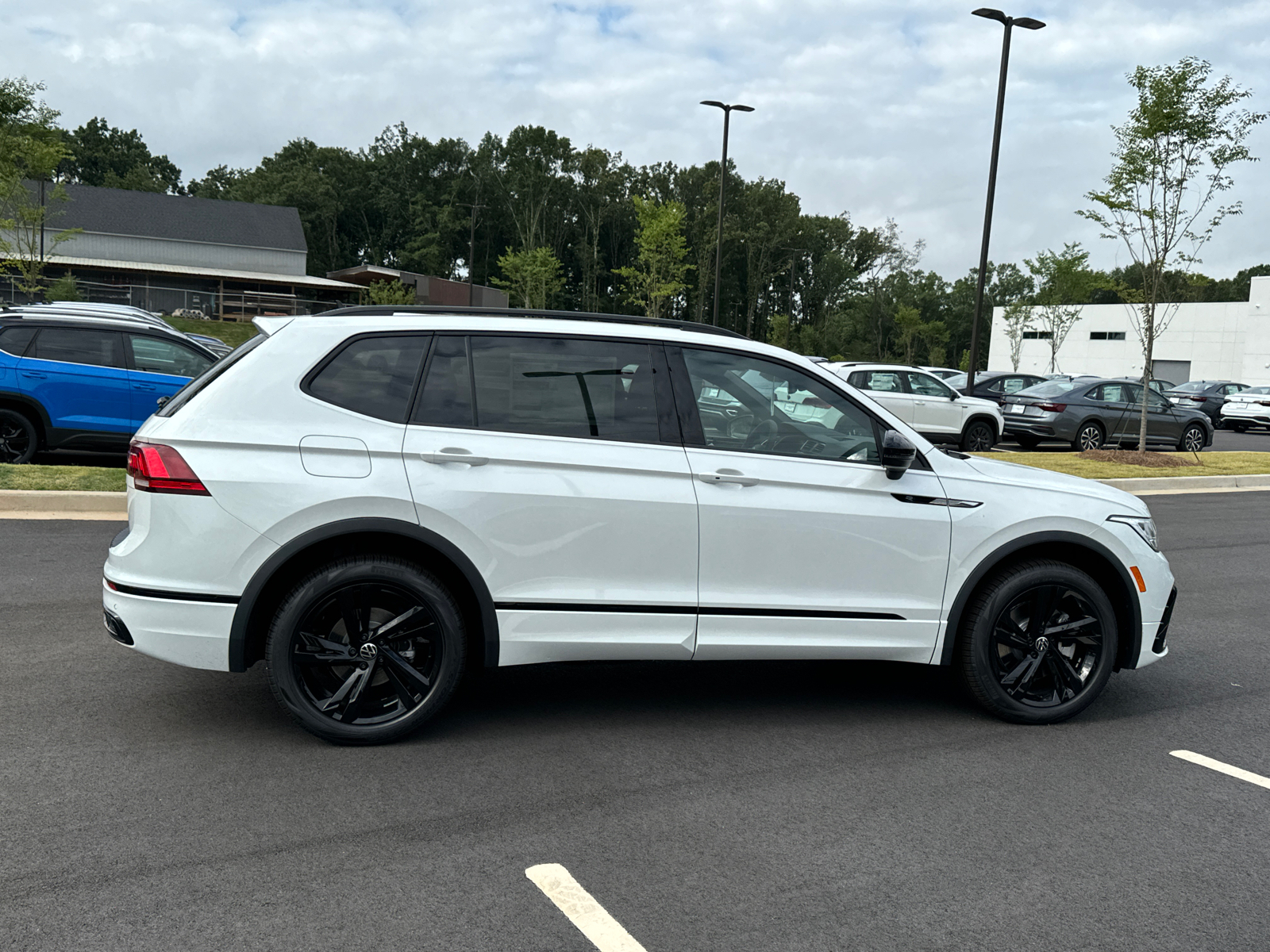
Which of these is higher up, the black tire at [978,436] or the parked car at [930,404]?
the parked car at [930,404]

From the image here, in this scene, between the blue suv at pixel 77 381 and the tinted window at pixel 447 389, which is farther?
the blue suv at pixel 77 381

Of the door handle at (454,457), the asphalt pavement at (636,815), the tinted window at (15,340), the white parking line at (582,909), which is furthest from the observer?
the tinted window at (15,340)

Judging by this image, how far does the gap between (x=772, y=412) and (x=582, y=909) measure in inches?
93.9

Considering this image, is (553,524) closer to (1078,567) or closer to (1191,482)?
(1078,567)

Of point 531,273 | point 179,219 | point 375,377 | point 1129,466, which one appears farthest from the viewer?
point 531,273

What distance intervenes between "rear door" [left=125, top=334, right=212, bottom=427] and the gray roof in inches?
1945

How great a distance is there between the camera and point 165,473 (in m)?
4.25

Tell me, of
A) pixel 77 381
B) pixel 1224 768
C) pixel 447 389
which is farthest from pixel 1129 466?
pixel 447 389

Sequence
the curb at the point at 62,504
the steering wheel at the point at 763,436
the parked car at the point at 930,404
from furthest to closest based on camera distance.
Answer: the parked car at the point at 930,404, the curb at the point at 62,504, the steering wheel at the point at 763,436

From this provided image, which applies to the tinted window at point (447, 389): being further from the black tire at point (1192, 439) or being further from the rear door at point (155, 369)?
the black tire at point (1192, 439)

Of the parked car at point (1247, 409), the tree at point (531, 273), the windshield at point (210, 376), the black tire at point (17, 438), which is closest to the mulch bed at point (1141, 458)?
the black tire at point (17, 438)

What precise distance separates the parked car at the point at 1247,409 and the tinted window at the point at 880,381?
2040cm

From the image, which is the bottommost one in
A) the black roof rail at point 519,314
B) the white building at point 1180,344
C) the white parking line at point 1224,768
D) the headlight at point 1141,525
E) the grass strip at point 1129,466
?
the white parking line at point 1224,768

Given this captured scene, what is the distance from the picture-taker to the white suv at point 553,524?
4.28 meters
